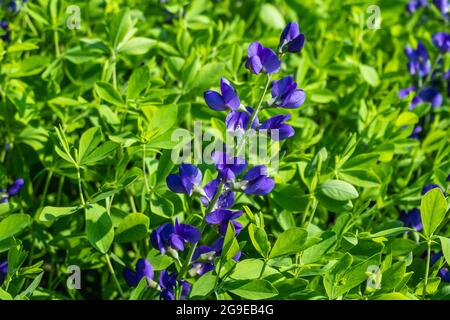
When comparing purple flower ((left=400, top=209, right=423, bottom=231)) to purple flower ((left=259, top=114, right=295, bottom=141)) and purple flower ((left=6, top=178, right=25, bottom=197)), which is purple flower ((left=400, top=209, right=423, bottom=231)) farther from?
purple flower ((left=6, top=178, right=25, bottom=197))

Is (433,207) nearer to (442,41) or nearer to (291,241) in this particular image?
(291,241)

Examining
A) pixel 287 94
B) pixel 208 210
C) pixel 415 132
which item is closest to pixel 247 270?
pixel 208 210

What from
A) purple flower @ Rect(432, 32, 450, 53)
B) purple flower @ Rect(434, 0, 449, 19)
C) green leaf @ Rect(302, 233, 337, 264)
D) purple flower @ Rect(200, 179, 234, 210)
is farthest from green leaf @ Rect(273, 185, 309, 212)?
purple flower @ Rect(434, 0, 449, 19)

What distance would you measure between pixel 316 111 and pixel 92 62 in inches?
31.7

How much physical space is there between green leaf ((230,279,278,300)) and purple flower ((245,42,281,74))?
47cm

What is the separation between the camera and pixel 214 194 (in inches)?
64.0

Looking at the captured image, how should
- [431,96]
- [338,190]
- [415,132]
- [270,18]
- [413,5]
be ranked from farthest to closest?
[413,5]
[270,18]
[431,96]
[415,132]
[338,190]

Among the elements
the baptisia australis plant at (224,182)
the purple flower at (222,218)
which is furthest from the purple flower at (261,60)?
the purple flower at (222,218)

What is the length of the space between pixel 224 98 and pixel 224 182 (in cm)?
20

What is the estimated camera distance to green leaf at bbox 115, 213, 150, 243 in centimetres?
172

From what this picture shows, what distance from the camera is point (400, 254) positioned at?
5.99 feet

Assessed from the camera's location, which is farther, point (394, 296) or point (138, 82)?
point (138, 82)
